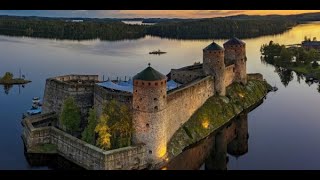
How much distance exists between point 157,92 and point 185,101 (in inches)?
287

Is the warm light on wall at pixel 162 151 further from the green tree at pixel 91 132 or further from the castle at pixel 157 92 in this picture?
the green tree at pixel 91 132

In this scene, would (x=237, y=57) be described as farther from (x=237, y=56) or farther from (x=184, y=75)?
(x=184, y=75)

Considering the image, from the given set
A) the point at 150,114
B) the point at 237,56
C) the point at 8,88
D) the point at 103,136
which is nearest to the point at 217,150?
the point at 150,114

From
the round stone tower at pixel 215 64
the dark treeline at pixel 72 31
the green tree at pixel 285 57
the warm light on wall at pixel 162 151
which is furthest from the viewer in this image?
the dark treeline at pixel 72 31

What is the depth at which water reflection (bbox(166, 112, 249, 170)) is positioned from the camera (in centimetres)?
2544

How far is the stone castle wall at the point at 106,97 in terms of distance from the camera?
2544 cm

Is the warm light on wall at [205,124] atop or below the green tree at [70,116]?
below

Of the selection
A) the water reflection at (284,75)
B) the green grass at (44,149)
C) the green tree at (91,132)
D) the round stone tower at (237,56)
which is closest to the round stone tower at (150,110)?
the green tree at (91,132)

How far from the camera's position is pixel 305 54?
67.4 m

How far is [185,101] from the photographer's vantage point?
2922 cm

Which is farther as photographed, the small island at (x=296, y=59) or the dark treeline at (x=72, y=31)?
the dark treeline at (x=72, y=31)

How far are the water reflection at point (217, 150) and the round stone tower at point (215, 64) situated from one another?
3.30m

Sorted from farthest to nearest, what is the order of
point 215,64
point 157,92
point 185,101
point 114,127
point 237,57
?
point 237,57
point 215,64
point 185,101
point 114,127
point 157,92

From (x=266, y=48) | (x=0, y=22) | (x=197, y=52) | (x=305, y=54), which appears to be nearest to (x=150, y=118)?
(x=305, y=54)
